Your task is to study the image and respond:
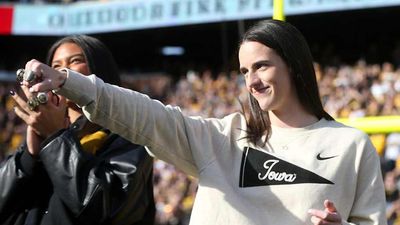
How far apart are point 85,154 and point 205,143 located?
327 millimetres

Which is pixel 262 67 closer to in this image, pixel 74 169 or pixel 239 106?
pixel 74 169

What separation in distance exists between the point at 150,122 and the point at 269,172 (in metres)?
0.32

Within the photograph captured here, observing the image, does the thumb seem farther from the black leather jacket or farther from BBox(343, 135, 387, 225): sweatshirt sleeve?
the black leather jacket

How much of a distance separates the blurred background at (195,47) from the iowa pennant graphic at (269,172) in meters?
5.84

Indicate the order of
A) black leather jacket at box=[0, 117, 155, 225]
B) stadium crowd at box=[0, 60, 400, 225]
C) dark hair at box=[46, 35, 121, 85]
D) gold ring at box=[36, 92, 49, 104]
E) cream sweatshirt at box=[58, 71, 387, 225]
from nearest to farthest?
gold ring at box=[36, 92, 49, 104] → cream sweatshirt at box=[58, 71, 387, 225] → black leather jacket at box=[0, 117, 155, 225] → dark hair at box=[46, 35, 121, 85] → stadium crowd at box=[0, 60, 400, 225]

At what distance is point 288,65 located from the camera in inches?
77.7

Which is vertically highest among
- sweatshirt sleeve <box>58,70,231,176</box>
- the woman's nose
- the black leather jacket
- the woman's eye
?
the woman's eye

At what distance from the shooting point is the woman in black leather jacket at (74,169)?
2.02 metres

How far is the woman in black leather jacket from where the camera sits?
202 centimetres

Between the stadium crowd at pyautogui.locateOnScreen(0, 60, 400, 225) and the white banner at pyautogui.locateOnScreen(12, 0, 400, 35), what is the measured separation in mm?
1022

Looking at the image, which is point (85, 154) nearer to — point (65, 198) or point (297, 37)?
point (65, 198)

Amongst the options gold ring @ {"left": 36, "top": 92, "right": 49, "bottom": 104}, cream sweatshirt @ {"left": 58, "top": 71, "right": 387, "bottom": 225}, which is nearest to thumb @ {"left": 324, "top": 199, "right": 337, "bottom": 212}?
cream sweatshirt @ {"left": 58, "top": 71, "right": 387, "bottom": 225}

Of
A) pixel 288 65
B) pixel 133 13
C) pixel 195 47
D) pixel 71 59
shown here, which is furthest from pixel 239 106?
pixel 195 47

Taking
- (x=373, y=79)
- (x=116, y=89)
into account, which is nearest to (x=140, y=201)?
(x=116, y=89)
